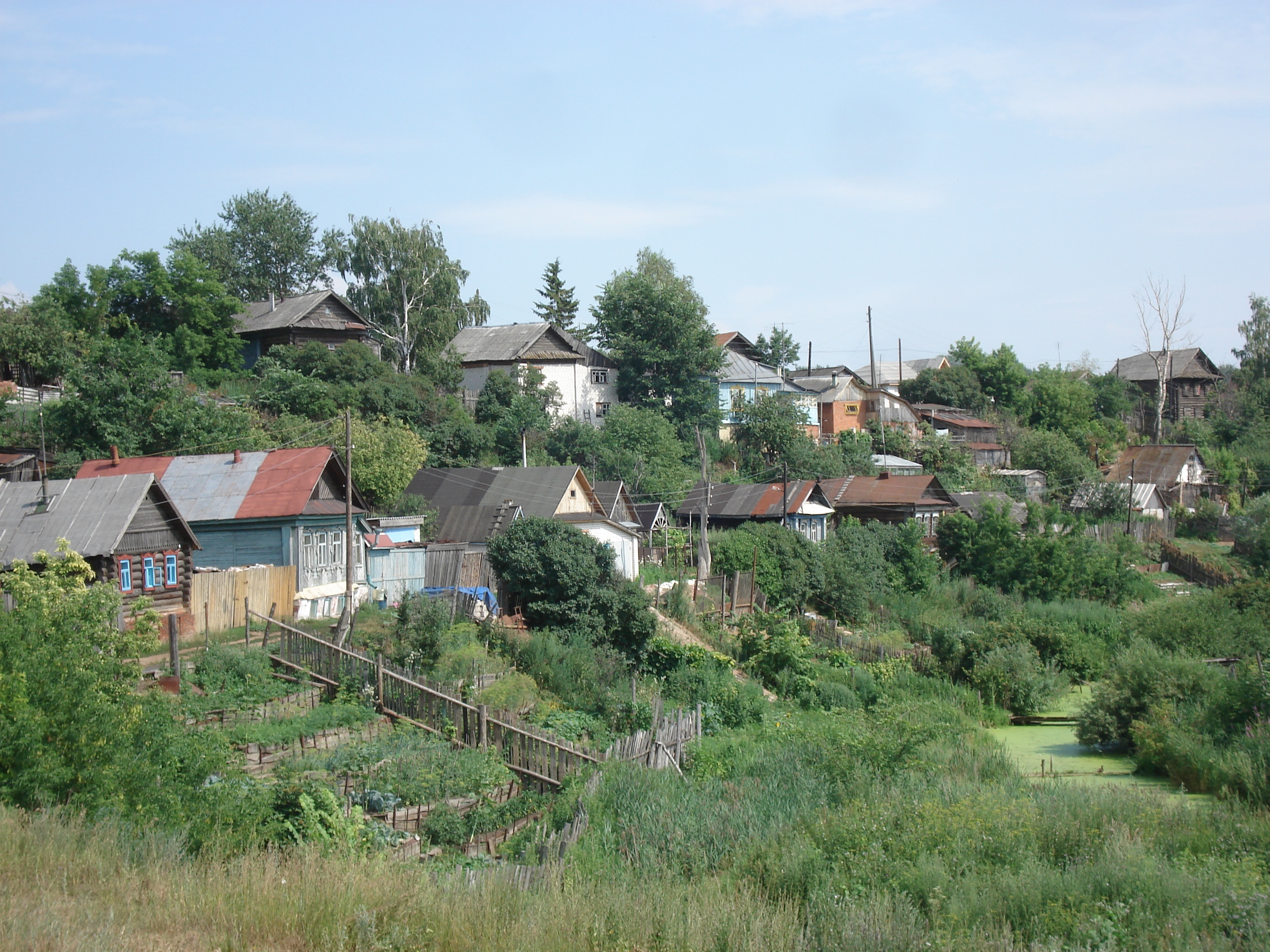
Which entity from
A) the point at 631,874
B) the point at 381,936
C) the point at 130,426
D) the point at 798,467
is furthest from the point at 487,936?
the point at 798,467

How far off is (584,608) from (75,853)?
18.0 meters

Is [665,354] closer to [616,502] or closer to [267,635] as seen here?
[616,502]

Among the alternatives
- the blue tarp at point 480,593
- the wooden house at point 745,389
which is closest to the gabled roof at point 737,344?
the wooden house at point 745,389

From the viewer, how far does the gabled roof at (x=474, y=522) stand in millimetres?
31672

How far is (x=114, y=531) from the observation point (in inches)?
824

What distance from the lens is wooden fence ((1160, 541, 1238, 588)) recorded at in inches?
A: 1607

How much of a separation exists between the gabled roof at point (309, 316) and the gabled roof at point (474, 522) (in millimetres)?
18889

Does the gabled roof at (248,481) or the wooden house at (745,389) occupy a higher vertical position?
the wooden house at (745,389)

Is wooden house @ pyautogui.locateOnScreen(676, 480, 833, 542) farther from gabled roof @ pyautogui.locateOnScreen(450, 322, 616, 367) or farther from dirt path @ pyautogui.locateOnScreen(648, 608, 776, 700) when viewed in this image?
gabled roof @ pyautogui.locateOnScreen(450, 322, 616, 367)

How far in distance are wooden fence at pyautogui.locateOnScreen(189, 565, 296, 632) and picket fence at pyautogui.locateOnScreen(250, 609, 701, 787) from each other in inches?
115

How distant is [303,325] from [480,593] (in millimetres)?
26817

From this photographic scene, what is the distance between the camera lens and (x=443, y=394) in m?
49.7

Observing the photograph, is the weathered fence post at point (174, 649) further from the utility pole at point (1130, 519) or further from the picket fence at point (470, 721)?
the utility pole at point (1130, 519)

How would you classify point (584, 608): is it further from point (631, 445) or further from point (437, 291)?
point (437, 291)
